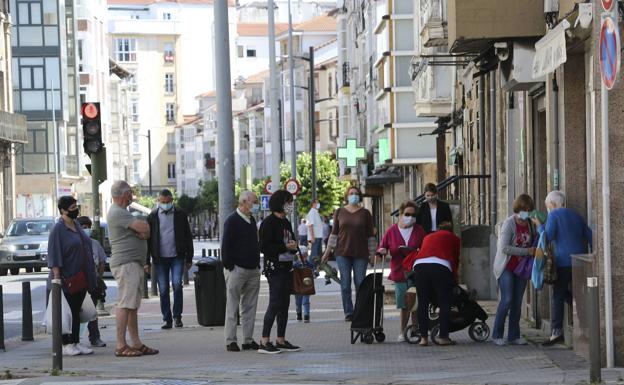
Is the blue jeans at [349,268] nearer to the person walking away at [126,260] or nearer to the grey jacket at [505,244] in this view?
the grey jacket at [505,244]

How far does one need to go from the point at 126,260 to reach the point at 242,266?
1.20 meters

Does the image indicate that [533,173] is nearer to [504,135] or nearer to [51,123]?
[504,135]

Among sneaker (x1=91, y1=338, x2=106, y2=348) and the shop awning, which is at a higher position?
the shop awning

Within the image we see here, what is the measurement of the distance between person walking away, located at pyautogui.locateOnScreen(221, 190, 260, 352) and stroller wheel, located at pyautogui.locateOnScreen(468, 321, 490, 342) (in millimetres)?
2269

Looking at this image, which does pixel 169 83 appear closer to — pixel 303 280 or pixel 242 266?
pixel 303 280

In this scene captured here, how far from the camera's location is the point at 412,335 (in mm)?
17328

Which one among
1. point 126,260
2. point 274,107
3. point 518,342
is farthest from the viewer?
point 274,107

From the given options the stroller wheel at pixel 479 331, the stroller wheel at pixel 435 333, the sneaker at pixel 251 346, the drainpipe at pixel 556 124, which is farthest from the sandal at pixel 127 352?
the drainpipe at pixel 556 124

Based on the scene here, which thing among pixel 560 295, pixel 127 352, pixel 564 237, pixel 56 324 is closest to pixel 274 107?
pixel 127 352

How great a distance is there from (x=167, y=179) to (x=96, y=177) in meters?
162

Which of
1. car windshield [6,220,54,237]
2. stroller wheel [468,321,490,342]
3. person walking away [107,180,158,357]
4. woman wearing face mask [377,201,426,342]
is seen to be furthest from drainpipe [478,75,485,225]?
car windshield [6,220,54,237]

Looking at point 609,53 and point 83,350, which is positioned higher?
point 609,53

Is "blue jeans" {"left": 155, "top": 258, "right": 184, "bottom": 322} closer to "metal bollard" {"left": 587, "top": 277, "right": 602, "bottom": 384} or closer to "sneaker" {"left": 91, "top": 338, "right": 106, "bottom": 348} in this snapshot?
"sneaker" {"left": 91, "top": 338, "right": 106, "bottom": 348}

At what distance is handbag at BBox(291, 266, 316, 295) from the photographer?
58.6ft
